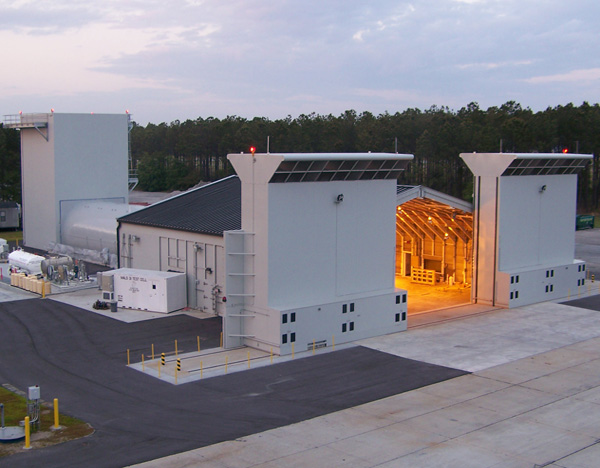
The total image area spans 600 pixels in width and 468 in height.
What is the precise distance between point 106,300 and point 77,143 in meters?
22.0

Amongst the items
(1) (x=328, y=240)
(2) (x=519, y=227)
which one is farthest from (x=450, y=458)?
(2) (x=519, y=227)

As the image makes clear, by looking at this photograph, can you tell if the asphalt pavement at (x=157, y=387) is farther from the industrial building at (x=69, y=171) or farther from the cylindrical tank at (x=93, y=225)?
the industrial building at (x=69, y=171)

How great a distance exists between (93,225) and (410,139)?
62.2 m

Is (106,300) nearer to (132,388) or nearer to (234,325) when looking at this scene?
(234,325)

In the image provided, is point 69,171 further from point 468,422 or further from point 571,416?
point 571,416

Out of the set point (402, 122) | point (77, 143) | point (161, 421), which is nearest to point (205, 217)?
point (161, 421)

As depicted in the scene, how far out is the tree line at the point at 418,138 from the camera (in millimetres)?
89250

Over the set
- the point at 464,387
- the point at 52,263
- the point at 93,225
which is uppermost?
the point at 93,225

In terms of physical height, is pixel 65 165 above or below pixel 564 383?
above

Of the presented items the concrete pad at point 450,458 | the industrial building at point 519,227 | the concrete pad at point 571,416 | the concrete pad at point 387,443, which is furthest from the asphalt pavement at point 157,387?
the industrial building at point 519,227

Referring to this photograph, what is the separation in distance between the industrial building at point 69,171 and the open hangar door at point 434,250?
66.4 ft

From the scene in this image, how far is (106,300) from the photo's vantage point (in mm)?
37094

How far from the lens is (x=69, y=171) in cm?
5506

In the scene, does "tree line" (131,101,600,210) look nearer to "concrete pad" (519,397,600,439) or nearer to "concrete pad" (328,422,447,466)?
"concrete pad" (519,397,600,439)
